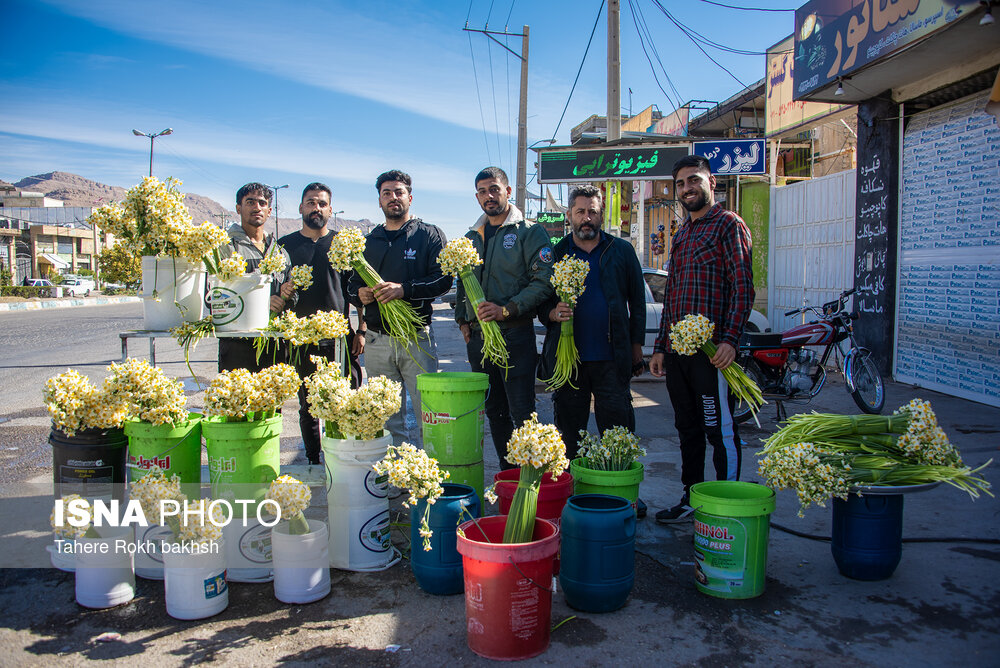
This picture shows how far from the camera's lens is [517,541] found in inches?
115

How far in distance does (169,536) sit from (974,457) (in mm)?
6133

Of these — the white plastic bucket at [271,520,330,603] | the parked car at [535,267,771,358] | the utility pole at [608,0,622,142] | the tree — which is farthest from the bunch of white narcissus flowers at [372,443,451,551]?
the utility pole at [608,0,622,142]

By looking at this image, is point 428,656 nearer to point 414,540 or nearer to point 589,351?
point 414,540

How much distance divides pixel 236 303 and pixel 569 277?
2113mm

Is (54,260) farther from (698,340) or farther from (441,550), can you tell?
(698,340)

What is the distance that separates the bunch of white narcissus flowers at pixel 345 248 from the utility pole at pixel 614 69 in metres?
8.84

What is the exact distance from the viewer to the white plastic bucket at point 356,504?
144 inches

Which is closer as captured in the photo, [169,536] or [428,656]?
[428,656]

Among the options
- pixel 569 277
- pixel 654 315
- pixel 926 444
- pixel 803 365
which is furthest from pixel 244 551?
pixel 654 315

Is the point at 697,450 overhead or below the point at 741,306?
below

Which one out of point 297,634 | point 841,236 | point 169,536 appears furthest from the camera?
point 841,236

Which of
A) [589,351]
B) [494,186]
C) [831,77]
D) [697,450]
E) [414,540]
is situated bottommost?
[414,540]

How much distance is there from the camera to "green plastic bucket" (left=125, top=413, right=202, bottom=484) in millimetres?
3562

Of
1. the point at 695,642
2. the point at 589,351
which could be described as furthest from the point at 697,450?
the point at 695,642
